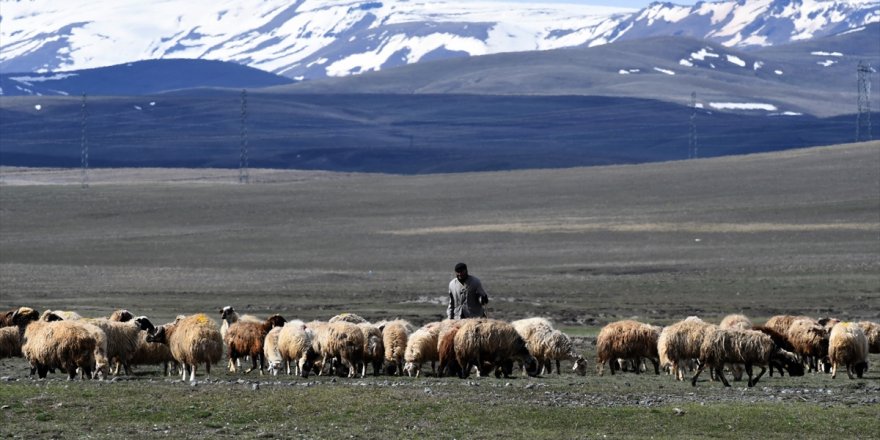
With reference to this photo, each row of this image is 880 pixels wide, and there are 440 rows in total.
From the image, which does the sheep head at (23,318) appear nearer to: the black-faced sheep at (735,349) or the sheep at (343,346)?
the sheep at (343,346)

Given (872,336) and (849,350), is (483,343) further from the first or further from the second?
(872,336)

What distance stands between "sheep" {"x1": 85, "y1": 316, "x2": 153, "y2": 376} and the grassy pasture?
2.13ft

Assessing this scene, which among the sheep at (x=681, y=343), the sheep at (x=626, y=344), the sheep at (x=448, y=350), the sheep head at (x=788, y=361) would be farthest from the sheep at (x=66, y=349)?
the sheep head at (x=788, y=361)

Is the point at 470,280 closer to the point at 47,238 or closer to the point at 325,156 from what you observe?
the point at 47,238

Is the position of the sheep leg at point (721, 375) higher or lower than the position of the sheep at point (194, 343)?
lower

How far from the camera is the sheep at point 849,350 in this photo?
832 inches

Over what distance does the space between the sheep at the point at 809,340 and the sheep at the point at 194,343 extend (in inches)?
332

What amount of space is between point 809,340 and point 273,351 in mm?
7777

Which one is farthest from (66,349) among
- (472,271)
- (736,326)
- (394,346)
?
(472,271)

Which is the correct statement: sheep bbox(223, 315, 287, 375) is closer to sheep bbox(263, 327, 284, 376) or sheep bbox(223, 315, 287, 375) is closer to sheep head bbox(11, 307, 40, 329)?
sheep bbox(263, 327, 284, 376)

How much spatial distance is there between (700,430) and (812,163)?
2979 inches

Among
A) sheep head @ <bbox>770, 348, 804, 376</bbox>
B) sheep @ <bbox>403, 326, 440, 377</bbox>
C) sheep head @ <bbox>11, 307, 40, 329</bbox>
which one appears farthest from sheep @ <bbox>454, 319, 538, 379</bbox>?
sheep head @ <bbox>11, 307, 40, 329</bbox>

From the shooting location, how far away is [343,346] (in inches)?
852

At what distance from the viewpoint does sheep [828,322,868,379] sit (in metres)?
21.1
